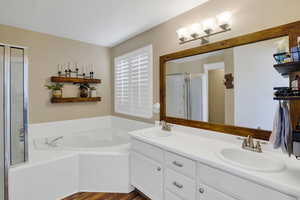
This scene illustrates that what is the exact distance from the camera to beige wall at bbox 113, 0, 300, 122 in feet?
4.49

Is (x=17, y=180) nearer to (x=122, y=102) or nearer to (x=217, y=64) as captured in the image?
(x=122, y=102)

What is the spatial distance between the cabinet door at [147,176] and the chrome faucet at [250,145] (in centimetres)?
84

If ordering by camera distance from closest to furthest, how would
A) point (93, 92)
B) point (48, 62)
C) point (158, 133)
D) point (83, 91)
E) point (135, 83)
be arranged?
point (158, 133)
point (48, 62)
point (135, 83)
point (83, 91)
point (93, 92)

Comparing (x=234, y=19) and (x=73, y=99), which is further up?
(x=234, y=19)

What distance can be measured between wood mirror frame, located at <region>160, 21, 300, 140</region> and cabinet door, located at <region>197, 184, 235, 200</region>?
0.66 meters

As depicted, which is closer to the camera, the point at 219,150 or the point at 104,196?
the point at 219,150

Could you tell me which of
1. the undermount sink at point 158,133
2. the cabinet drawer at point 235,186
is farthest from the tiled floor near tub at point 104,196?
the cabinet drawer at point 235,186

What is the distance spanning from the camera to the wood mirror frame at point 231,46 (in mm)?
1275

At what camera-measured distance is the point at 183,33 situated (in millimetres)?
2051

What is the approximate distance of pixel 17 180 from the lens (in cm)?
171

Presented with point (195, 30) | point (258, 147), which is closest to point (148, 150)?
point (258, 147)

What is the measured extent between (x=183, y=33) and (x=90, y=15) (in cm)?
131

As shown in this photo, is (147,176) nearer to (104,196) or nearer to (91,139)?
(104,196)

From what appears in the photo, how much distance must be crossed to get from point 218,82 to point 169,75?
763mm
